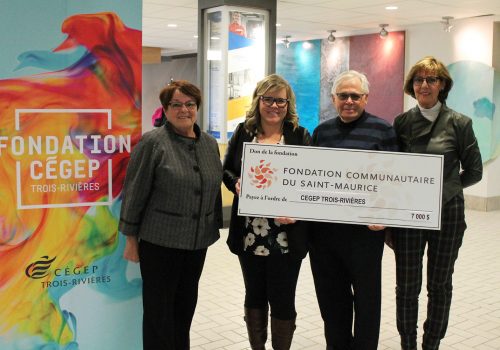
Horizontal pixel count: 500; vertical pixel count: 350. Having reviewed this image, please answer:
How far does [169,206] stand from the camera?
2828 millimetres

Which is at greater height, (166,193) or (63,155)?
(63,155)

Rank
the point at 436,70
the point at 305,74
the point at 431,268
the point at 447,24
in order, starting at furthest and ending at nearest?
the point at 305,74, the point at 447,24, the point at 431,268, the point at 436,70

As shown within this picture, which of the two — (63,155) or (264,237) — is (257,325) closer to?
(264,237)

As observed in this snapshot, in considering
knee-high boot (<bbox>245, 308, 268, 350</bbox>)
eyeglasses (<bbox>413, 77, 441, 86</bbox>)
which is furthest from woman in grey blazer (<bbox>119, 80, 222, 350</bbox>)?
eyeglasses (<bbox>413, 77, 441, 86</bbox>)

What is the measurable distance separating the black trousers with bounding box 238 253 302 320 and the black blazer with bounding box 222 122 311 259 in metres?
0.07

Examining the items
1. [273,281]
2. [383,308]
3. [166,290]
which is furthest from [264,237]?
[383,308]

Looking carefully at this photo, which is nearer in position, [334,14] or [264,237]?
[264,237]

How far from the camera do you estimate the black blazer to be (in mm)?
3072

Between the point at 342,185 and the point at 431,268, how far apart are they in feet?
2.66

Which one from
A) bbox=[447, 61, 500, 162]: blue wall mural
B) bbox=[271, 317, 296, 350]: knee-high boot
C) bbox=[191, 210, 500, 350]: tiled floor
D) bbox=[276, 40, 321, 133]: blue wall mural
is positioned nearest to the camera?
bbox=[271, 317, 296, 350]: knee-high boot

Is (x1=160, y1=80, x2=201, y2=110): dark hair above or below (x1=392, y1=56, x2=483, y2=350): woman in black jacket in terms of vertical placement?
above

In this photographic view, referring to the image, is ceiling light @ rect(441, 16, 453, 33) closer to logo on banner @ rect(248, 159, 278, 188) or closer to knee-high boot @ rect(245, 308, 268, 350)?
logo on banner @ rect(248, 159, 278, 188)

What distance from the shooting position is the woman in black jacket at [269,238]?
3072 millimetres

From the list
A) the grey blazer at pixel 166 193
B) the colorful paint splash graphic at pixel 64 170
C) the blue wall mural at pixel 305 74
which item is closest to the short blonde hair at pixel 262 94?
the grey blazer at pixel 166 193
